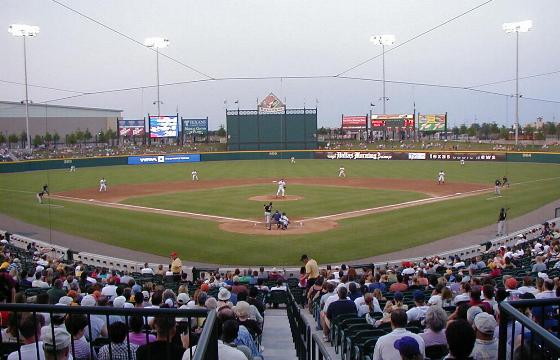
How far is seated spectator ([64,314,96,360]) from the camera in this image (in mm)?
4359

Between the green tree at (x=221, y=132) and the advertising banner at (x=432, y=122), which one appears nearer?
the advertising banner at (x=432, y=122)

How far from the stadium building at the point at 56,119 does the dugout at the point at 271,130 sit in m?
26.2

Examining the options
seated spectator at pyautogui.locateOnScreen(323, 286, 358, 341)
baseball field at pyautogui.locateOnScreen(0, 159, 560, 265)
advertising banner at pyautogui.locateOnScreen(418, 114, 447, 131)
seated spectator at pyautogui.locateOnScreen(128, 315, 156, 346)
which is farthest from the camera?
advertising banner at pyautogui.locateOnScreen(418, 114, 447, 131)

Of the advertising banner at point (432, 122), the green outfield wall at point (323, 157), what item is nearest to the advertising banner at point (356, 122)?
the advertising banner at point (432, 122)

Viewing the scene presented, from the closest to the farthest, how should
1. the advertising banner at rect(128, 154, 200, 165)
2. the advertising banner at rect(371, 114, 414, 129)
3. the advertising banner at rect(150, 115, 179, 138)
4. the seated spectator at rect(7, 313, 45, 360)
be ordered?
the seated spectator at rect(7, 313, 45, 360) → the advertising banner at rect(128, 154, 200, 165) → the advertising banner at rect(150, 115, 179, 138) → the advertising banner at rect(371, 114, 414, 129)

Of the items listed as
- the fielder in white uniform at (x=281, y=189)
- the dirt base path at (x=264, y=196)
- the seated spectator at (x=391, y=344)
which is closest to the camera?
the seated spectator at (x=391, y=344)

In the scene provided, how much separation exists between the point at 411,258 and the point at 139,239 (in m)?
12.8

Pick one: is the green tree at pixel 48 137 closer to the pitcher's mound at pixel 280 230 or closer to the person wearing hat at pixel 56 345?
the pitcher's mound at pixel 280 230

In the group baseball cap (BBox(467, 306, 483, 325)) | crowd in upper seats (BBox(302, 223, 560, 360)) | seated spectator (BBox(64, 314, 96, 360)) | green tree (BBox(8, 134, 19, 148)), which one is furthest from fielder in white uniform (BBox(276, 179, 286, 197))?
green tree (BBox(8, 134, 19, 148))

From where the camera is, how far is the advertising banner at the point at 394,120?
9716 centimetres

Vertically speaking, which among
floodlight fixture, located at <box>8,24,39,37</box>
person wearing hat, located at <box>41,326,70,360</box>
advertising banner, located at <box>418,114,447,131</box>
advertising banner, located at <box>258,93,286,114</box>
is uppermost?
floodlight fixture, located at <box>8,24,39,37</box>

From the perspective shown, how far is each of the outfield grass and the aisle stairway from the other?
18197 millimetres

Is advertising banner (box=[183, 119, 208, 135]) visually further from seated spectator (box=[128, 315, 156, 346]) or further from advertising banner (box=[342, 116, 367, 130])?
seated spectator (box=[128, 315, 156, 346])

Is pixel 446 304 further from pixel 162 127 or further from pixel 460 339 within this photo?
pixel 162 127
